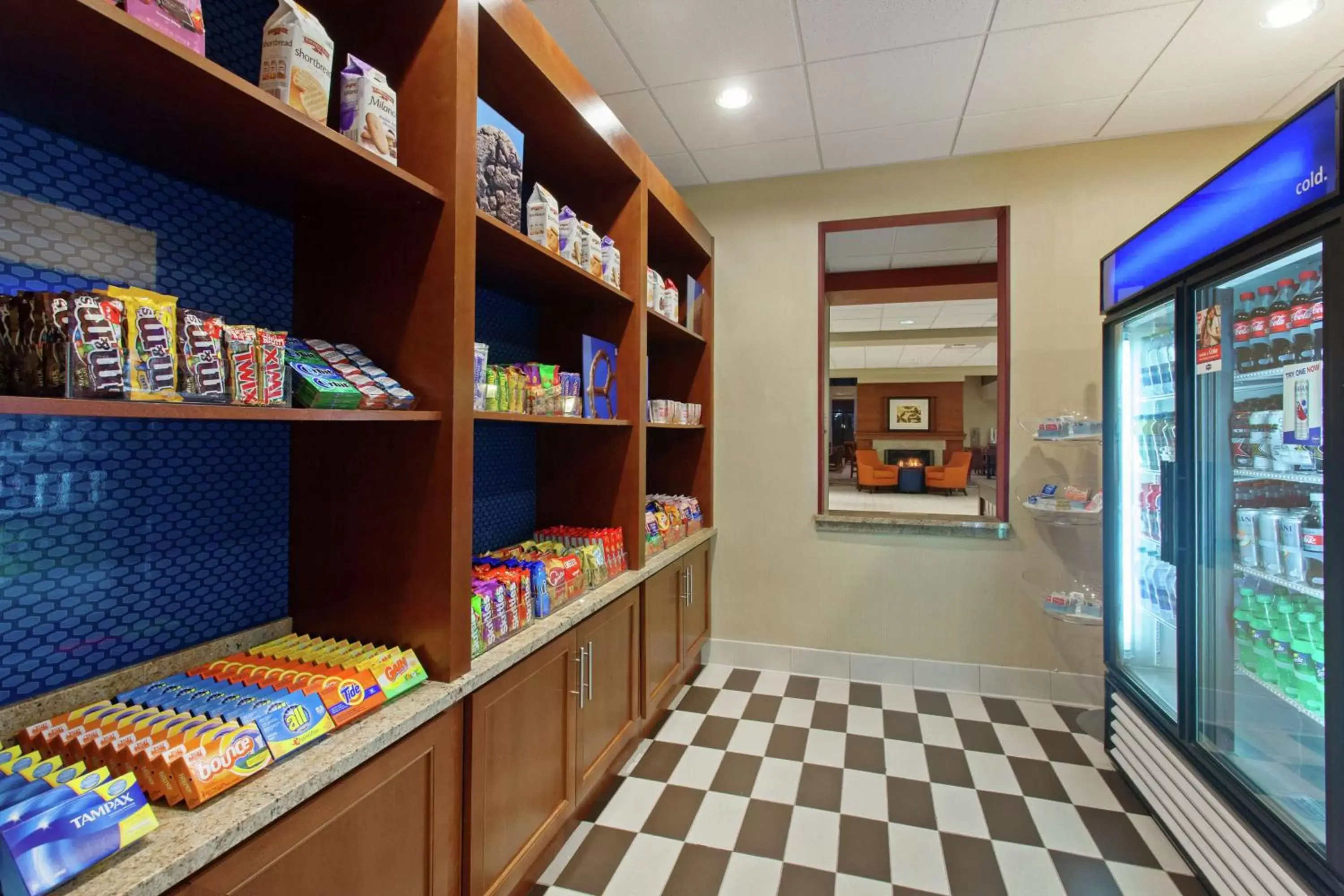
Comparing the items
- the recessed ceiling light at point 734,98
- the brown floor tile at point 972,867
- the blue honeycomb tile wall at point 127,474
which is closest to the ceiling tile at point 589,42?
the recessed ceiling light at point 734,98

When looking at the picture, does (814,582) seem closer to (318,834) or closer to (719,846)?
(719,846)

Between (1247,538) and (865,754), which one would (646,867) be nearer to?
(865,754)

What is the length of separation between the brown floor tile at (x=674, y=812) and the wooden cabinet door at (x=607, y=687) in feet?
0.82

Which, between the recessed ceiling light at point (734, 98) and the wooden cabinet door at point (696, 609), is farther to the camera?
the wooden cabinet door at point (696, 609)

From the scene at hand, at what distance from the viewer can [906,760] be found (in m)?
2.69

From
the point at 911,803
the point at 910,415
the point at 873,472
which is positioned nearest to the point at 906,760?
the point at 911,803

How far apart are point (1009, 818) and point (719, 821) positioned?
111 centimetres

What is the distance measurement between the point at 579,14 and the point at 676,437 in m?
2.26

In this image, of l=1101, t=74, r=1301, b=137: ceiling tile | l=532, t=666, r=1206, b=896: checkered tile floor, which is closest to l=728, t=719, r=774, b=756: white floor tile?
l=532, t=666, r=1206, b=896: checkered tile floor

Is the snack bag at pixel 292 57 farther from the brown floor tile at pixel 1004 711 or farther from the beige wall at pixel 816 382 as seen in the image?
the brown floor tile at pixel 1004 711

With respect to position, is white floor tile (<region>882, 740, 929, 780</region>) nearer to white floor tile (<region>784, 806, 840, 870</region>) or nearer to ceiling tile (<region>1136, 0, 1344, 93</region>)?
white floor tile (<region>784, 806, 840, 870</region>)

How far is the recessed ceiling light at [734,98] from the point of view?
2772 mm

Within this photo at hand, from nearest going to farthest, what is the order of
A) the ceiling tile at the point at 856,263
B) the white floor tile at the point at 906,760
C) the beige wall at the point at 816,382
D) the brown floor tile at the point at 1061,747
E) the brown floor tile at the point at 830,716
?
the white floor tile at the point at 906,760 → the brown floor tile at the point at 1061,747 → the brown floor tile at the point at 830,716 → the beige wall at the point at 816,382 → the ceiling tile at the point at 856,263

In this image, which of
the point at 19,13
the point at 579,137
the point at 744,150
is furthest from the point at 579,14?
the point at 19,13
